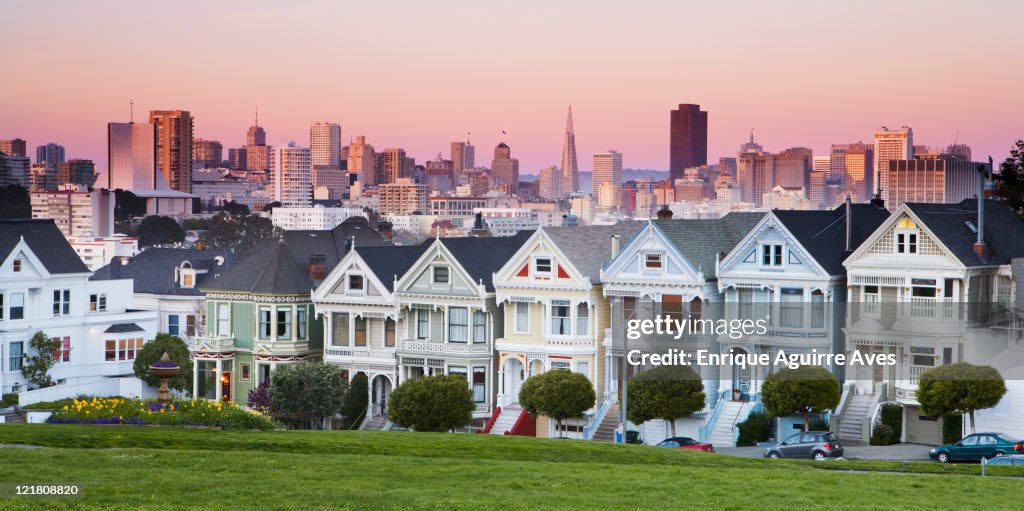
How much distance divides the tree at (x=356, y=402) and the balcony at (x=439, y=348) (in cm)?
248

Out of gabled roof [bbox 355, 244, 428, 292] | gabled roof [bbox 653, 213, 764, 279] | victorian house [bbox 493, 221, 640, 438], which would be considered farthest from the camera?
gabled roof [bbox 355, 244, 428, 292]

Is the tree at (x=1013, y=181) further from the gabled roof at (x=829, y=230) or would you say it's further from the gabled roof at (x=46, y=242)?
the gabled roof at (x=46, y=242)

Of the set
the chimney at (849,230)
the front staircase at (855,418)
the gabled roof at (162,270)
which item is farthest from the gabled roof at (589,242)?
the gabled roof at (162,270)

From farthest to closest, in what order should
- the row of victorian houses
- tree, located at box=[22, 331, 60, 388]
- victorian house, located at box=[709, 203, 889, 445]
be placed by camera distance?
tree, located at box=[22, 331, 60, 388], victorian house, located at box=[709, 203, 889, 445], the row of victorian houses

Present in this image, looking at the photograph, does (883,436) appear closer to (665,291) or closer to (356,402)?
(665,291)

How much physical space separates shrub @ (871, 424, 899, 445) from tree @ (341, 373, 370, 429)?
22109mm

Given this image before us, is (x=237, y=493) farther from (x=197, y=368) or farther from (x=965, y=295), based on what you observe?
(x=197, y=368)

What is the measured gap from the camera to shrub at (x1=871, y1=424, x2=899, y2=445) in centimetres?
5400

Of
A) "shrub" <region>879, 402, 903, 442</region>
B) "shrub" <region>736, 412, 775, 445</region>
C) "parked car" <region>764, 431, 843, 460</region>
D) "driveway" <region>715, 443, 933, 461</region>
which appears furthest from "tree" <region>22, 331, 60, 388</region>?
"shrub" <region>879, 402, 903, 442</region>

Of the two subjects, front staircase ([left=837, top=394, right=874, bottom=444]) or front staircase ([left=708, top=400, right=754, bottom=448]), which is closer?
front staircase ([left=837, top=394, right=874, bottom=444])

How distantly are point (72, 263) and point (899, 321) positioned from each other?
38284mm

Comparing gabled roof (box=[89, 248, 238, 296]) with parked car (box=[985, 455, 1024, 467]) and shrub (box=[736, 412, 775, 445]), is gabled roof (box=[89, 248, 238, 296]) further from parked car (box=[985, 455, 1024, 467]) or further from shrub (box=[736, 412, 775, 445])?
parked car (box=[985, 455, 1024, 467])

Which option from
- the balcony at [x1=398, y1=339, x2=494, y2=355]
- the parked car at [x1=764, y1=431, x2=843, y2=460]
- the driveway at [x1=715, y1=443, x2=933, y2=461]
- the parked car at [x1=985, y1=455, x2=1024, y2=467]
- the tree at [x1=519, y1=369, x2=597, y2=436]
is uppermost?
the balcony at [x1=398, y1=339, x2=494, y2=355]

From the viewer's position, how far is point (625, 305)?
60.9 meters
